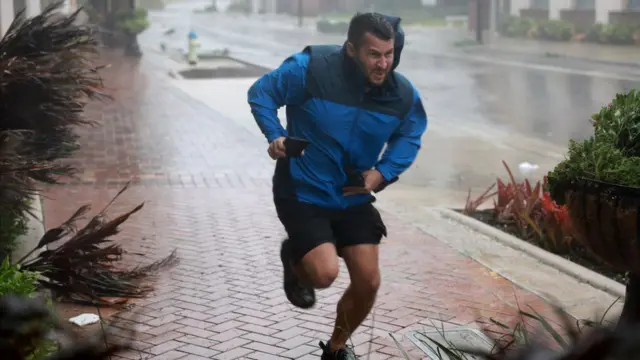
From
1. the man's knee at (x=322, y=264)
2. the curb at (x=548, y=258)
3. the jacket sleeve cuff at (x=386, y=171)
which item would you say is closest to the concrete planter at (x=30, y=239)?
the man's knee at (x=322, y=264)

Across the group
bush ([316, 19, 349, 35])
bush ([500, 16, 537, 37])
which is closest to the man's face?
bush ([500, 16, 537, 37])

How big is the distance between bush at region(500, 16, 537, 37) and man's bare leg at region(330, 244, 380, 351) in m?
37.5

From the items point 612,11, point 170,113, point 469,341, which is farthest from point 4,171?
point 612,11

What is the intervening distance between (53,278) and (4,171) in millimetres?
731

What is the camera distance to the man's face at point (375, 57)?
14.1 feet

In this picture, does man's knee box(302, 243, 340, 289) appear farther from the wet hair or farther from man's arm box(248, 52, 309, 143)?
the wet hair

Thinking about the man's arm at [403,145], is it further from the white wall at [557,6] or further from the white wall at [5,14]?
the white wall at [557,6]

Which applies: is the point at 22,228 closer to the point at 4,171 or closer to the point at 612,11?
the point at 4,171

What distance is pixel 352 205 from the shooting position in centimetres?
455

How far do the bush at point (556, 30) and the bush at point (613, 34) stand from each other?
174 cm

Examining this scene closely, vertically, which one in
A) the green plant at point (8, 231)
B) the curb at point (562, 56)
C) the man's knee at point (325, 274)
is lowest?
the curb at point (562, 56)

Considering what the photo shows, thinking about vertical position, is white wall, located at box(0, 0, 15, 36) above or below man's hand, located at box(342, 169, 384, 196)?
above

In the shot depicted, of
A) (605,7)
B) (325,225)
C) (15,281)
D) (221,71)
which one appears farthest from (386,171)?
(605,7)

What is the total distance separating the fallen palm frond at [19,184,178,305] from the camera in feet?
18.0
